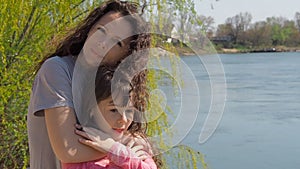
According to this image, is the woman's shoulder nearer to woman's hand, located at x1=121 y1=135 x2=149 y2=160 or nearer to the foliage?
woman's hand, located at x1=121 y1=135 x2=149 y2=160

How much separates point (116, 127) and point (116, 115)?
3 cm

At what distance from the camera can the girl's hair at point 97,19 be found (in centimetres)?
109

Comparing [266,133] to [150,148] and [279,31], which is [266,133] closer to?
[279,31]

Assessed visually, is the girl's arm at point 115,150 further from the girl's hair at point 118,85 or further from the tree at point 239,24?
the tree at point 239,24

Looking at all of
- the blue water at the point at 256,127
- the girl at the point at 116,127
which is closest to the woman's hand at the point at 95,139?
the girl at the point at 116,127

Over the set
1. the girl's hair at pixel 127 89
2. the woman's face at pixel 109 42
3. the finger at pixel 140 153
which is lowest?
the finger at pixel 140 153

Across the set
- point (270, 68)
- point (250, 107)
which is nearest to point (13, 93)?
point (250, 107)

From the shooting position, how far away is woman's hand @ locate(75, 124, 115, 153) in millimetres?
1043

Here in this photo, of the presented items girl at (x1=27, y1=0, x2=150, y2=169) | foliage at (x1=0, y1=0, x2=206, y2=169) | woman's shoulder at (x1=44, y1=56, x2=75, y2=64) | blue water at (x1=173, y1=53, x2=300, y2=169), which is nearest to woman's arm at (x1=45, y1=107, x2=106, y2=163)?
girl at (x1=27, y1=0, x2=150, y2=169)

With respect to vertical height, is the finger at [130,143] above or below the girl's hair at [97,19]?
below

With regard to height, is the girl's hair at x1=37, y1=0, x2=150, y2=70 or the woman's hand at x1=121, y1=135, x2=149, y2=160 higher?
the girl's hair at x1=37, y1=0, x2=150, y2=70

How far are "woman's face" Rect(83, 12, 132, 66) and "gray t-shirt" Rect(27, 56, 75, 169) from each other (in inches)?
2.1

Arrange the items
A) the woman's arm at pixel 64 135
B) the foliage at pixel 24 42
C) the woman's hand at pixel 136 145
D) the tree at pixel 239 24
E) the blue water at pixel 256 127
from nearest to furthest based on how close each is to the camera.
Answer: the woman's arm at pixel 64 135 → the woman's hand at pixel 136 145 → the foliage at pixel 24 42 → the blue water at pixel 256 127 → the tree at pixel 239 24

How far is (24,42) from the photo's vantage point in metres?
2.65
